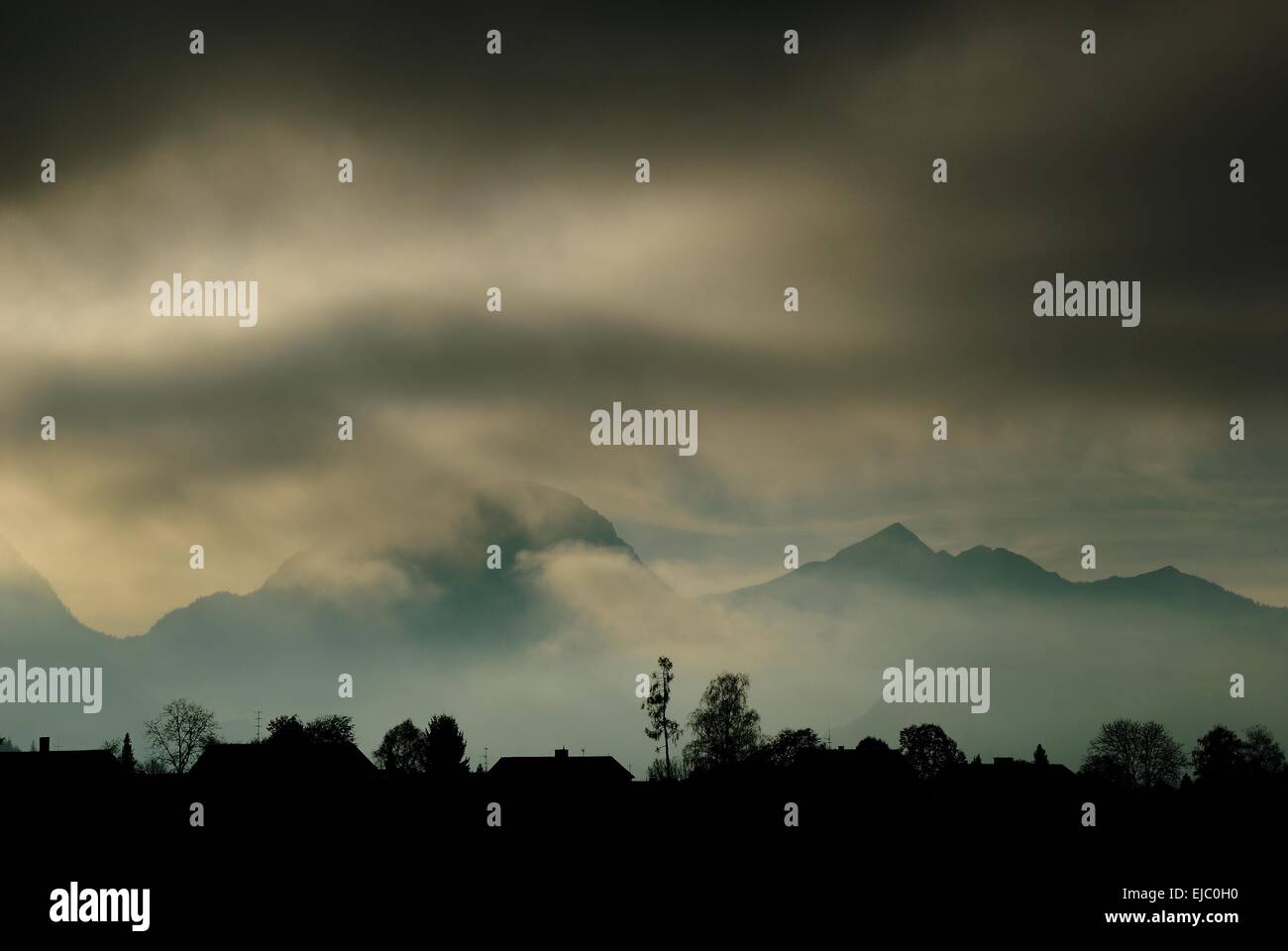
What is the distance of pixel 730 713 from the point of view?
6432 inches

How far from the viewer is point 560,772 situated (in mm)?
99875

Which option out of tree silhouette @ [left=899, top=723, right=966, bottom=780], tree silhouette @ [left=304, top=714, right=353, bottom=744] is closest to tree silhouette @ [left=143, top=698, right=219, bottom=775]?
tree silhouette @ [left=304, top=714, right=353, bottom=744]

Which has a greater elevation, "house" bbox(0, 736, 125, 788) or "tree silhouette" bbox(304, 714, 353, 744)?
"house" bbox(0, 736, 125, 788)

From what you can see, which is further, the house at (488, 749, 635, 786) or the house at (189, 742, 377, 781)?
the house at (488, 749, 635, 786)

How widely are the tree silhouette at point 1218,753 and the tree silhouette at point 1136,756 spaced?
134 inches

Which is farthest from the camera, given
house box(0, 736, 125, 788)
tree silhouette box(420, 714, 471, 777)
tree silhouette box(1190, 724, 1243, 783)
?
tree silhouette box(1190, 724, 1243, 783)

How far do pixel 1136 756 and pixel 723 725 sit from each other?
173 ft

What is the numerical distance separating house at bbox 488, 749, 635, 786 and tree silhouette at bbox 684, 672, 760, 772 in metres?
54.3

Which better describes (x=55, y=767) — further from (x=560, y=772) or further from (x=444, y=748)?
(x=444, y=748)

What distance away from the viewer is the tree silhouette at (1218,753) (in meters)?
152

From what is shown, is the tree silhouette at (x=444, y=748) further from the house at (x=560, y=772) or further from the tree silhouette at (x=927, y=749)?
the tree silhouette at (x=927, y=749)

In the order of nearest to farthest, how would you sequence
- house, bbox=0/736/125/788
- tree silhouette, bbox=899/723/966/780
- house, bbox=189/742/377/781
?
house, bbox=189/742/377/781 → house, bbox=0/736/125/788 → tree silhouette, bbox=899/723/966/780

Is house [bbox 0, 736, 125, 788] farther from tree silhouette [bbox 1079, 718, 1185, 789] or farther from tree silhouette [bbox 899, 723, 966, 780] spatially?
tree silhouette [bbox 1079, 718, 1185, 789]

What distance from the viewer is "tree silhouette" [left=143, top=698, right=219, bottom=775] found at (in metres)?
180
